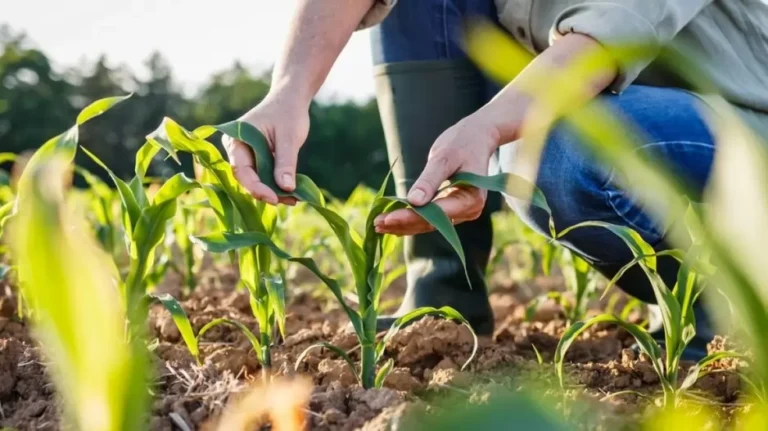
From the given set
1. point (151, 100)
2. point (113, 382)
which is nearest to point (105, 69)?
point (151, 100)

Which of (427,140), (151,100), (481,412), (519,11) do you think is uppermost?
(519,11)

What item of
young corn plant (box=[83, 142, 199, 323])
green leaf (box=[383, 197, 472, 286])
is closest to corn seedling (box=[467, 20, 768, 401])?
green leaf (box=[383, 197, 472, 286])

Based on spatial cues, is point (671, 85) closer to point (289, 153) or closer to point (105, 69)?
point (289, 153)

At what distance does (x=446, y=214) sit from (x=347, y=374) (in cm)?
30

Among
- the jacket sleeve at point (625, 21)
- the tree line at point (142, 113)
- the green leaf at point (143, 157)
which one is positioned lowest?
the tree line at point (142, 113)

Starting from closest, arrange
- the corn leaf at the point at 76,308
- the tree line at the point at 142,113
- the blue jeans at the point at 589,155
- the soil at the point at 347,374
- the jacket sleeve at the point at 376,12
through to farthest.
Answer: the corn leaf at the point at 76,308 < the soil at the point at 347,374 < the blue jeans at the point at 589,155 < the jacket sleeve at the point at 376,12 < the tree line at the point at 142,113

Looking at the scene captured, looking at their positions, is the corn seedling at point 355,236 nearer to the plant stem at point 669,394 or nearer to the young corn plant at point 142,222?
the young corn plant at point 142,222

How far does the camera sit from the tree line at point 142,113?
933 inches

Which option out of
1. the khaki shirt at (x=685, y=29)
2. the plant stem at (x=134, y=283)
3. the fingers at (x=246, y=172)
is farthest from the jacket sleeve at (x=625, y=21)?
the plant stem at (x=134, y=283)

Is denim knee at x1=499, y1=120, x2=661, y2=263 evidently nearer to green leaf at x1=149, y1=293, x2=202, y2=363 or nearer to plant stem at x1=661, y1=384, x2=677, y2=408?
plant stem at x1=661, y1=384, x2=677, y2=408

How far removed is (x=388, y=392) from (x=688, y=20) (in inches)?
38.8

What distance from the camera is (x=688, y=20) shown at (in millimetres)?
1624

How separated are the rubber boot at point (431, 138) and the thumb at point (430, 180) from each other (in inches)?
27.5

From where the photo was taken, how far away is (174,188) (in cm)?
136
